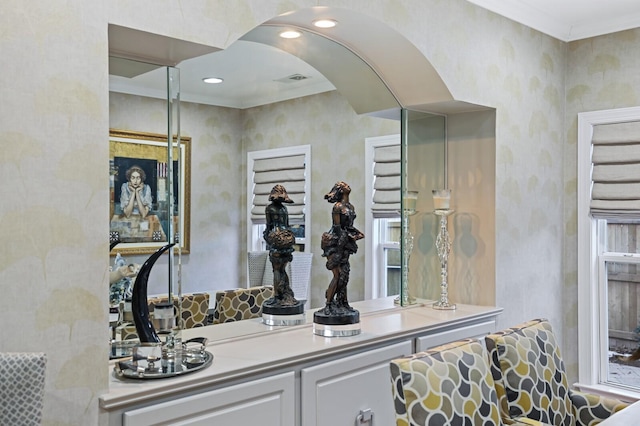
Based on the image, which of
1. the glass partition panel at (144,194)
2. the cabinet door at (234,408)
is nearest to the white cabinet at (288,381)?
the cabinet door at (234,408)

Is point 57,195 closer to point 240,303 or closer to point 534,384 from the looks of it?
point 240,303

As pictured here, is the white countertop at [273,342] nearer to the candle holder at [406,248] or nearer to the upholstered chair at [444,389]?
the candle holder at [406,248]

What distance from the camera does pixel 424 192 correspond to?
11.7 ft

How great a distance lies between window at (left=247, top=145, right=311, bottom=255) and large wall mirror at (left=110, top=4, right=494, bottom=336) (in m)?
0.03

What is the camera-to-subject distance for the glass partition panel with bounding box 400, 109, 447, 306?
11.5 ft

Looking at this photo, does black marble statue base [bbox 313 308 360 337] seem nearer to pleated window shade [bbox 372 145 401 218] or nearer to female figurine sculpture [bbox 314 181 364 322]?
female figurine sculpture [bbox 314 181 364 322]

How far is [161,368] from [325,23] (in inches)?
66.7

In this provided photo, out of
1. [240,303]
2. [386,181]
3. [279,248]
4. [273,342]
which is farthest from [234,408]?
[386,181]

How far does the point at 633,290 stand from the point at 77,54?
3685 millimetres

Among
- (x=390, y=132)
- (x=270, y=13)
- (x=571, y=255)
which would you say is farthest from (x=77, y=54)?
(x=571, y=255)

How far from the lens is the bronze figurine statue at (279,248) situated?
2707 mm

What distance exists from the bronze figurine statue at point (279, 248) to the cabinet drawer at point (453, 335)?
635 millimetres

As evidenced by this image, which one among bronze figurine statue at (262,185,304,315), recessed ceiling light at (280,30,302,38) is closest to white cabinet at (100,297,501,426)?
bronze figurine statue at (262,185,304,315)

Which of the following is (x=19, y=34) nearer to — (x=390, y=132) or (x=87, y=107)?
(x=87, y=107)
